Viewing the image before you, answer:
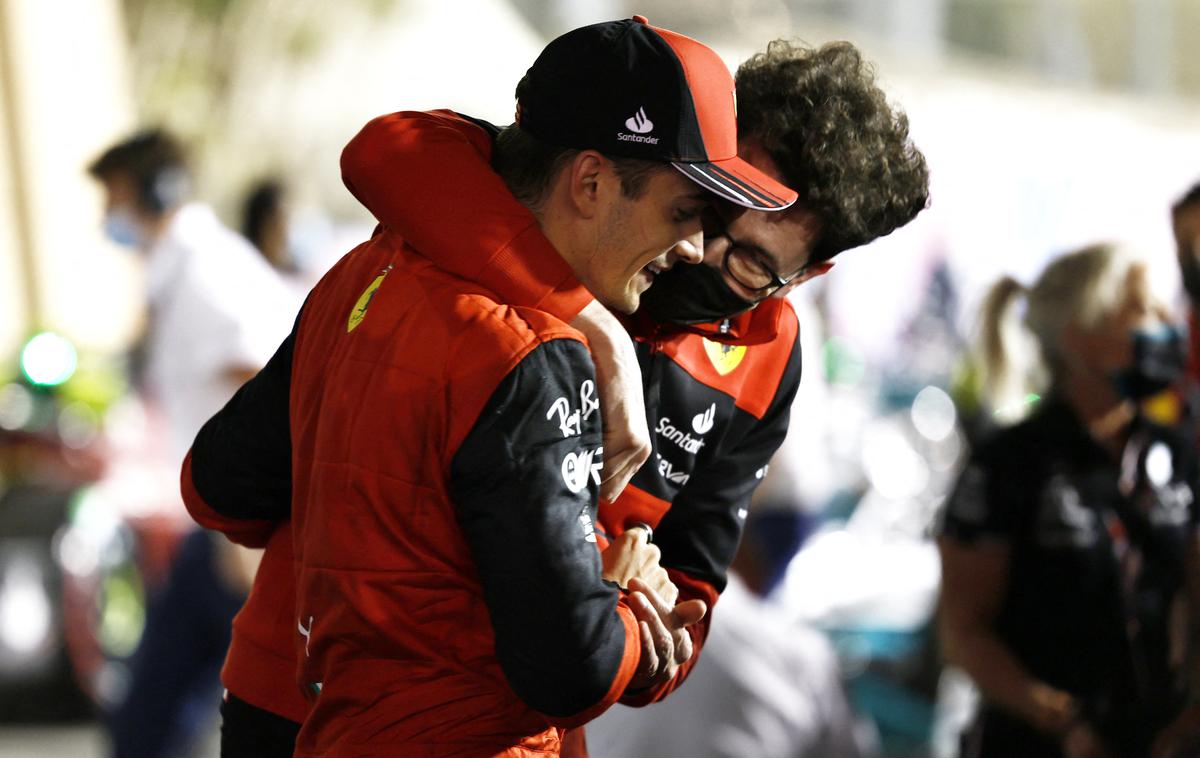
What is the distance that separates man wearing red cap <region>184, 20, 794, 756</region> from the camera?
201 centimetres

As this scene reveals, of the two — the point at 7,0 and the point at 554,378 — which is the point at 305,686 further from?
the point at 7,0

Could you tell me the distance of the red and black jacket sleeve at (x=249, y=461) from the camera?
2.47m

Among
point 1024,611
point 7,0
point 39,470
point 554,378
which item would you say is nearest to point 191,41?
point 7,0

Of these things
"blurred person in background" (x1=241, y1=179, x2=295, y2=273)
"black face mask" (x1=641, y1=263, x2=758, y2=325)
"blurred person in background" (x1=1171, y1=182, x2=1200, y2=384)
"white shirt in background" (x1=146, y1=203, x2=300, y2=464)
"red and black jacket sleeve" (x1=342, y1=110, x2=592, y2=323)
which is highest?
"red and black jacket sleeve" (x1=342, y1=110, x2=592, y2=323)

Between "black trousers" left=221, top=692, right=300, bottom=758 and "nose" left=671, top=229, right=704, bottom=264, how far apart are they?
91 cm

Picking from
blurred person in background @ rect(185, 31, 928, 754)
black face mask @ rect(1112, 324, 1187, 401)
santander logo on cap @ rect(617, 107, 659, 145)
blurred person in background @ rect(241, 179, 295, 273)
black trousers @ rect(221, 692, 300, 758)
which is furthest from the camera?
blurred person in background @ rect(241, 179, 295, 273)

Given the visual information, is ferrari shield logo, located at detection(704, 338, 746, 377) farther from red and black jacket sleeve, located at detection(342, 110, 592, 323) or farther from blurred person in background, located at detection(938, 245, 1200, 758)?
blurred person in background, located at detection(938, 245, 1200, 758)

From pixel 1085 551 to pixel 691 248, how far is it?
70.5 inches

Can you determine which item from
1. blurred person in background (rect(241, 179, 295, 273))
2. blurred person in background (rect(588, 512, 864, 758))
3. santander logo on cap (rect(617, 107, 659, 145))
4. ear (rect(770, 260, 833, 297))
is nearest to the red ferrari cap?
santander logo on cap (rect(617, 107, 659, 145))

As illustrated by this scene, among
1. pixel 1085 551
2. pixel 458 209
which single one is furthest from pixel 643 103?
pixel 1085 551

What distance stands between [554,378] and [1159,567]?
2.19m

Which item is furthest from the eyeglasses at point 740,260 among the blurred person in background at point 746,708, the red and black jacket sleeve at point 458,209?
the blurred person in background at point 746,708

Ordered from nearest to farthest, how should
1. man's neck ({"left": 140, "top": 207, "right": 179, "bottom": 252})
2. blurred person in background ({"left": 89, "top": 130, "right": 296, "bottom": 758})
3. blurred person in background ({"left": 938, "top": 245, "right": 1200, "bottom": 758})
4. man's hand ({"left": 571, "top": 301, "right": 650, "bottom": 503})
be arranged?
man's hand ({"left": 571, "top": 301, "right": 650, "bottom": 503}) → blurred person in background ({"left": 938, "top": 245, "right": 1200, "bottom": 758}) → blurred person in background ({"left": 89, "top": 130, "right": 296, "bottom": 758}) → man's neck ({"left": 140, "top": 207, "right": 179, "bottom": 252})

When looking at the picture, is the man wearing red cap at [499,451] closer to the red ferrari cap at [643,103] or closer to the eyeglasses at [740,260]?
the red ferrari cap at [643,103]
